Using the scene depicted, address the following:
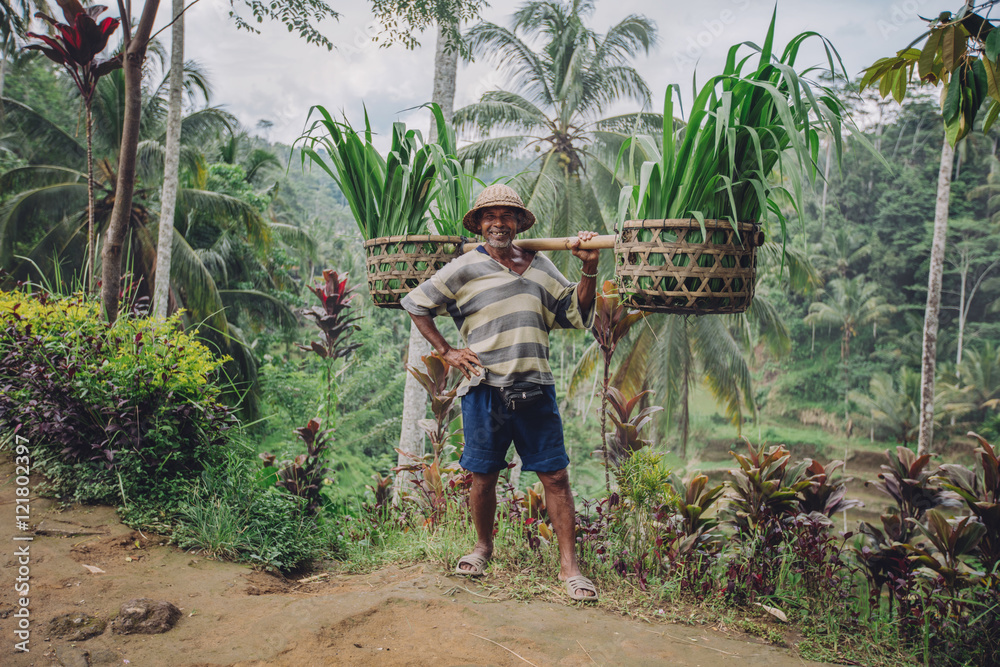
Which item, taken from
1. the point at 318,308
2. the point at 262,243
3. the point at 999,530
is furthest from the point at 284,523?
the point at 262,243

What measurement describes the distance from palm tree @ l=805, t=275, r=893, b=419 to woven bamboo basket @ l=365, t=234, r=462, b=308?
24382 millimetres

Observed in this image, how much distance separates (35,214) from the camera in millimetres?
11172

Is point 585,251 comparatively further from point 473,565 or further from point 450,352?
point 473,565

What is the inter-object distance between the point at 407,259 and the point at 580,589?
5.33 feet

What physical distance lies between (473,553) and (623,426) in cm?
99

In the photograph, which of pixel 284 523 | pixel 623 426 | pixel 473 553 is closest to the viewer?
pixel 473 553

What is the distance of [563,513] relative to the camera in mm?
2709

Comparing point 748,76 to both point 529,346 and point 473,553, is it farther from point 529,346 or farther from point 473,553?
point 473,553

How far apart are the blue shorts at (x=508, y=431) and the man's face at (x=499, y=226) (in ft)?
2.02

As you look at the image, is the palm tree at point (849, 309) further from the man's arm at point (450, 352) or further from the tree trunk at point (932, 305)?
the man's arm at point (450, 352)

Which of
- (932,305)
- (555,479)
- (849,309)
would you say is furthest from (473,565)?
(849,309)

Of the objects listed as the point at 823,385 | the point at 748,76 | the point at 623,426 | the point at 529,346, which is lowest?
the point at 823,385

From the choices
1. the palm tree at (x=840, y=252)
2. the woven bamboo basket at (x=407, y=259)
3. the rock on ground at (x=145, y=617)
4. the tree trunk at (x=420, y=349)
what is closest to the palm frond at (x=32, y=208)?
the tree trunk at (x=420, y=349)

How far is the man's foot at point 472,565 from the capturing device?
287cm
